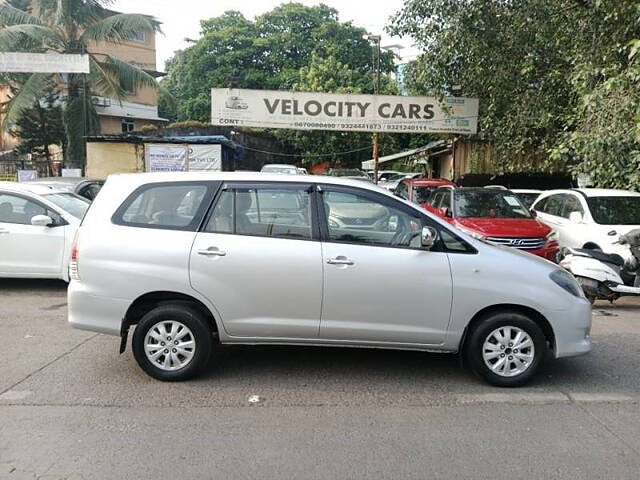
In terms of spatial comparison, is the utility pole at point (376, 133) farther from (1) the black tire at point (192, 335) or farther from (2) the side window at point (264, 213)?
(1) the black tire at point (192, 335)

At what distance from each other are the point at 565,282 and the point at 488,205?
5.78m

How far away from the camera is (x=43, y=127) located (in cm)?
2538

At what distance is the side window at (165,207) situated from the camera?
175 inches

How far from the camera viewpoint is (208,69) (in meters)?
41.5

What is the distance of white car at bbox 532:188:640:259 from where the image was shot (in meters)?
8.34

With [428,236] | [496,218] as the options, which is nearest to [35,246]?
[428,236]

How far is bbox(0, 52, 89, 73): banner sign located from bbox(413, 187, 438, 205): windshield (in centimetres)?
A: 961

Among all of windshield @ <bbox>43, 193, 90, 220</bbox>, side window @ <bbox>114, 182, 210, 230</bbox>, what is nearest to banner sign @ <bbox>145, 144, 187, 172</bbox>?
windshield @ <bbox>43, 193, 90, 220</bbox>

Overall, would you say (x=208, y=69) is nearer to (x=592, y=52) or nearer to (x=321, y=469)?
(x=592, y=52)

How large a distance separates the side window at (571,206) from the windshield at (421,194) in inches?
147

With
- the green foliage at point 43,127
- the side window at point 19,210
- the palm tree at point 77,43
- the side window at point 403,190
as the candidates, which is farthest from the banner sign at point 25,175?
the side window at point 403,190

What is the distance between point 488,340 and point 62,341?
435cm

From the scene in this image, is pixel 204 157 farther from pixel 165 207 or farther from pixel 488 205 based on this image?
pixel 165 207

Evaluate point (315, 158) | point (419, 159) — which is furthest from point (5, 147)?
point (419, 159)
